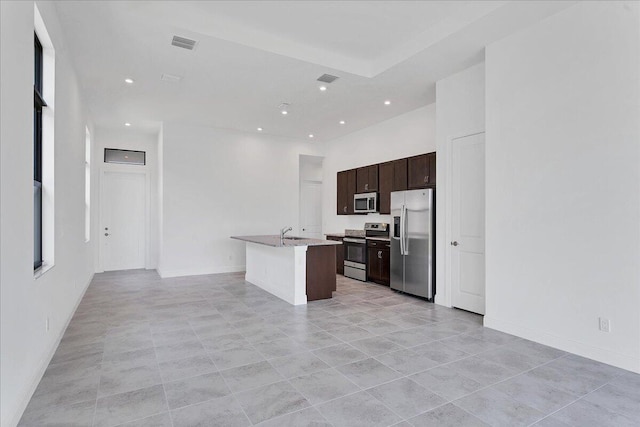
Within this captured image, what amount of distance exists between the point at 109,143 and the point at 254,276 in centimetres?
463

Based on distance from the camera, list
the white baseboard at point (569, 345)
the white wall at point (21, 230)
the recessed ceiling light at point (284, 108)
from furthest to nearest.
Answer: the recessed ceiling light at point (284, 108)
the white baseboard at point (569, 345)
the white wall at point (21, 230)

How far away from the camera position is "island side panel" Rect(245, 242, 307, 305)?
5.05 metres

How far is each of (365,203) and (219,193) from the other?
3.18m

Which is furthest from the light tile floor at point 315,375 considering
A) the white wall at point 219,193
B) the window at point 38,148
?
the white wall at point 219,193

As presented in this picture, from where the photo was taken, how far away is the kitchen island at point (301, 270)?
5055mm

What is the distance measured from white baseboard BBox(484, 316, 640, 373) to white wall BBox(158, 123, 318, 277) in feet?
17.8

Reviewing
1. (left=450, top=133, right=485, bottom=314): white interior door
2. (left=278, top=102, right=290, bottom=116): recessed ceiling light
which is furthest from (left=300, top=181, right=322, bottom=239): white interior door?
(left=450, top=133, right=485, bottom=314): white interior door

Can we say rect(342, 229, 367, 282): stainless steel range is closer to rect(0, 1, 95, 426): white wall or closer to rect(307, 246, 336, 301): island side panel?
rect(307, 246, 336, 301): island side panel

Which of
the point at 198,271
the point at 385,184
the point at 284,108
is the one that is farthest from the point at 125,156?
the point at 385,184

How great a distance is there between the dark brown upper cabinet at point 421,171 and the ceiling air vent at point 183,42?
11.9 feet

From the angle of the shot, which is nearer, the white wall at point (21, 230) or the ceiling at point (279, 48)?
the white wall at point (21, 230)

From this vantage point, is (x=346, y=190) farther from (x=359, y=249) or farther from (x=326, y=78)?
(x=326, y=78)

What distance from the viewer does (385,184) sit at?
21.8 feet

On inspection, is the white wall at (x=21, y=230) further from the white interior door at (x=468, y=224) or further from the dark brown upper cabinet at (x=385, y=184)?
the dark brown upper cabinet at (x=385, y=184)
